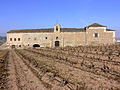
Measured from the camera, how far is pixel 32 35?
108ft

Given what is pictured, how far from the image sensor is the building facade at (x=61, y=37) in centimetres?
3050

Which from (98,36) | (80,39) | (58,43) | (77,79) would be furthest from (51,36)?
(77,79)

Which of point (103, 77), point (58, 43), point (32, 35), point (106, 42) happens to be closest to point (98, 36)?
point (106, 42)

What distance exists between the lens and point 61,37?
31.9 metres

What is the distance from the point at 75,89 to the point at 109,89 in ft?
4.42

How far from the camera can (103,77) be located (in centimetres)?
596

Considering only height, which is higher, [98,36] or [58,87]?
[98,36]

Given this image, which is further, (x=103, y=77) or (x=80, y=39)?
(x=80, y=39)

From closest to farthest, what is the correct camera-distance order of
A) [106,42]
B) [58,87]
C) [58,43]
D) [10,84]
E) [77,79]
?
1. [58,87]
2. [10,84]
3. [77,79]
4. [106,42]
5. [58,43]

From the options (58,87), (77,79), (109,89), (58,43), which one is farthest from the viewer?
(58,43)

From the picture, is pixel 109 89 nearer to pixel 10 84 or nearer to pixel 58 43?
pixel 10 84

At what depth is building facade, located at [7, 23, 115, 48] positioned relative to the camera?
100 ft

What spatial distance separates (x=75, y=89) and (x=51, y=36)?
28.0 metres

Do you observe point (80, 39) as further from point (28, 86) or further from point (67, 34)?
point (28, 86)
